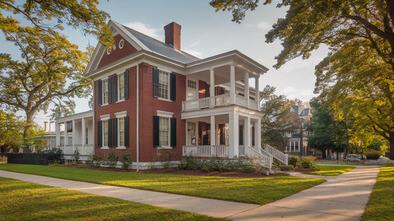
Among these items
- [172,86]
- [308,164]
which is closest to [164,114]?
[172,86]

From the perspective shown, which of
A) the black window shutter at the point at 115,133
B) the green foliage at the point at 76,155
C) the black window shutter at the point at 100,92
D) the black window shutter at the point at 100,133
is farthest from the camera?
the green foliage at the point at 76,155

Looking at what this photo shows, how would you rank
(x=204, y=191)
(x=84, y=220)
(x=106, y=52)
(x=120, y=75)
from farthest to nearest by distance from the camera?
(x=106, y=52)
(x=120, y=75)
(x=204, y=191)
(x=84, y=220)

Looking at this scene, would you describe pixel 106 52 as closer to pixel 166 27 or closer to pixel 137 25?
pixel 137 25

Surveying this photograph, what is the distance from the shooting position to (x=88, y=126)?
2523 centimetres

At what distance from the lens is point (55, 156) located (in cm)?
2298

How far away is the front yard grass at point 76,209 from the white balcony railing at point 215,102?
10.1m

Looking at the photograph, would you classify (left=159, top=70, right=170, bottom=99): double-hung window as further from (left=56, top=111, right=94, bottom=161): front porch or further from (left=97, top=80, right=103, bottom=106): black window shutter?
(left=56, top=111, right=94, bottom=161): front porch

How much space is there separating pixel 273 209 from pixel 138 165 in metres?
10.9

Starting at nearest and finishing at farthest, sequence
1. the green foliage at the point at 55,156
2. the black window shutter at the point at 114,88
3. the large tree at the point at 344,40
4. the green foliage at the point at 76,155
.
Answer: the large tree at the point at 344,40 → the black window shutter at the point at 114,88 → the green foliage at the point at 76,155 → the green foliage at the point at 55,156

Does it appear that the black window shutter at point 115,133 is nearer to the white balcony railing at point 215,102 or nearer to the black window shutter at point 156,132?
the black window shutter at point 156,132

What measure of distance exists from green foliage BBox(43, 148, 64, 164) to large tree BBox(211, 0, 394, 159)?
20.9 metres

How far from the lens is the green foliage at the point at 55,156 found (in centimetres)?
2284

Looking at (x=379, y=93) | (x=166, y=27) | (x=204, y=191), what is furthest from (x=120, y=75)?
(x=379, y=93)

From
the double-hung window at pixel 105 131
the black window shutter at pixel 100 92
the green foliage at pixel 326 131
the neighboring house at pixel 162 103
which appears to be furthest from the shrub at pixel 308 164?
the green foliage at pixel 326 131
